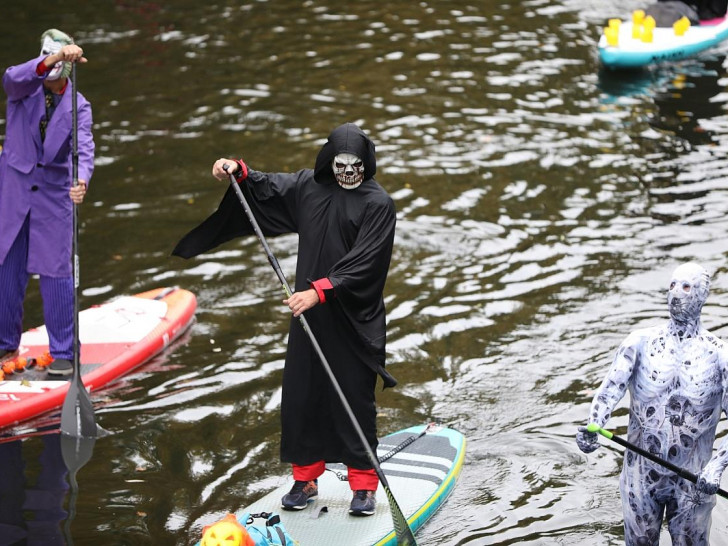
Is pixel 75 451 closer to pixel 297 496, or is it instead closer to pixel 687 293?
pixel 297 496

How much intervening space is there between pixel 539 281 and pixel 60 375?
4123 millimetres

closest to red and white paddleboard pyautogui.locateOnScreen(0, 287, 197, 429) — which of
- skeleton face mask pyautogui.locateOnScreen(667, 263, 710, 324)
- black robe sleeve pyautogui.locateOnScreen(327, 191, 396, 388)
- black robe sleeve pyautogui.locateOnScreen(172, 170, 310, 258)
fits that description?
black robe sleeve pyautogui.locateOnScreen(172, 170, 310, 258)

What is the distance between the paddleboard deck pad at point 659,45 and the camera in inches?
552

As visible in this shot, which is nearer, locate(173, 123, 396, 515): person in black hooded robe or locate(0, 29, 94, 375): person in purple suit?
locate(173, 123, 396, 515): person in black hooded robe

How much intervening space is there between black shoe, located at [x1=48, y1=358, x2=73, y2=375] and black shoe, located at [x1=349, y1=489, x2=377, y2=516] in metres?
2.79

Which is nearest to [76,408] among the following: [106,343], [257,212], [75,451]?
[75,451]

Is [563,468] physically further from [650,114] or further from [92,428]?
[650,114]

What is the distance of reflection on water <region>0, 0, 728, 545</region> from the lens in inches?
266

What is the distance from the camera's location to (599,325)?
8.54 metres

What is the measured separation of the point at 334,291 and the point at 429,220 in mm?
5020

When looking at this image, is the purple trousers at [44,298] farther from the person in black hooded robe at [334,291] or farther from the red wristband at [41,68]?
the person in black hooded robe at [334,291]

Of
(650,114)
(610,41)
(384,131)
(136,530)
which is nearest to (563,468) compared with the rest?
(136,530)

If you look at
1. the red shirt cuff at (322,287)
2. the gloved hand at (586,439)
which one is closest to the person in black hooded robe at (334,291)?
the red shirt cuff at (322,287)

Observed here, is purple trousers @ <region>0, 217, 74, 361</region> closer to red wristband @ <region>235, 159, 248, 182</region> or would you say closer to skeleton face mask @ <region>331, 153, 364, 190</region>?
red wristband @ <region>235, 159, 248, 182</region>
